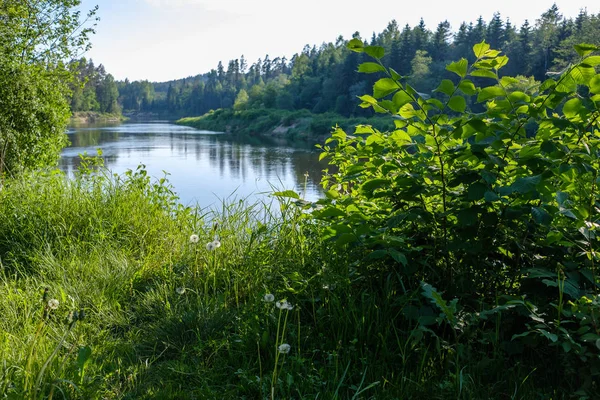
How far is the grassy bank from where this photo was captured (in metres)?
41.5

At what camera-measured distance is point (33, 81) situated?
7570mm

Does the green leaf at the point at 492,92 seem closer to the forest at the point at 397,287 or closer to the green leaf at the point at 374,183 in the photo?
the forest at the point at 397,287

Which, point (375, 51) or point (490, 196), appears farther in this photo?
point (375, 51)

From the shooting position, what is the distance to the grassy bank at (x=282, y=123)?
41.5 meters

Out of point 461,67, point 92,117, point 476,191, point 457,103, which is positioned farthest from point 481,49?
point 92,117

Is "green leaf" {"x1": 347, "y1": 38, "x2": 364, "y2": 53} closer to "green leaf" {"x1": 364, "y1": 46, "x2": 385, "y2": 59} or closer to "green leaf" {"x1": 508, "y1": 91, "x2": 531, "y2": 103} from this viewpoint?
"green leaf" {"x1": 364, "y1": 46, "x2": 385, "y2": 59}

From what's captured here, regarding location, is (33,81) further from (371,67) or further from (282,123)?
(282,123)

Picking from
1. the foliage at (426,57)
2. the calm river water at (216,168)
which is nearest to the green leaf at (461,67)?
the calm river water at (216,168)

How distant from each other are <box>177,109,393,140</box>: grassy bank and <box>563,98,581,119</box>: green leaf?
105 feet

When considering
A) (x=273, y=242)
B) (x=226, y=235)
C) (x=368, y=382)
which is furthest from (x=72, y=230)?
(x=368, y=382)

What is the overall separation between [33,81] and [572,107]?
25.1 feet

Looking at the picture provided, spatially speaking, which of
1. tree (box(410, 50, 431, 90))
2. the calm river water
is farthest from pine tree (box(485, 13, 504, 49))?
the calm river water

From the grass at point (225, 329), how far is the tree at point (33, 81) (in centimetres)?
423

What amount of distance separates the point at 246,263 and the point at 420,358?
126 centimetres
